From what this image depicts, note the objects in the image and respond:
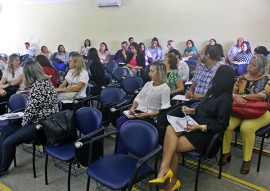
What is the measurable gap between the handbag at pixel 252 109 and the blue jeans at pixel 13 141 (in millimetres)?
2336

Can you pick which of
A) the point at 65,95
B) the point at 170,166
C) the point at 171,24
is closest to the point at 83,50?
the point at 171,24

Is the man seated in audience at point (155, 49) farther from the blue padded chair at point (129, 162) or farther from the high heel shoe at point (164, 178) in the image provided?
the high heel shoe at point (164, 178)

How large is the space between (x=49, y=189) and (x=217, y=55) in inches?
102

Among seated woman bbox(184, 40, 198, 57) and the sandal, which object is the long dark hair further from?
seated woman bbox(184, 40, 198, 57)

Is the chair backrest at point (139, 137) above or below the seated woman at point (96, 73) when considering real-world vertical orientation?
below

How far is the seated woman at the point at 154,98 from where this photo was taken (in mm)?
3021

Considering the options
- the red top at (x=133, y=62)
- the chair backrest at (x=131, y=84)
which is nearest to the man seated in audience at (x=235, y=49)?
the red top at (x=133, y=62)

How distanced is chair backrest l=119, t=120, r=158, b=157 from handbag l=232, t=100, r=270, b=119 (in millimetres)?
1237

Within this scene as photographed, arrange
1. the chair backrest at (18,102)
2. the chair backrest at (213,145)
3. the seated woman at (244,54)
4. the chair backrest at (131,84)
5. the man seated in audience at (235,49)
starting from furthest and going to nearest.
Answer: the man seated in audience at (235,49) < the seated woman at (244,54) < the chair backrest at (131,84) < the chair backrest at (18,102) < the chair backrest at (213,145)

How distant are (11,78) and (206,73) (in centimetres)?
328

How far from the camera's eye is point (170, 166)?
248cm

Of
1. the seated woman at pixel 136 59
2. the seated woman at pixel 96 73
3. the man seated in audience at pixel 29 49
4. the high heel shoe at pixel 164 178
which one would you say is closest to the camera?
the high heel shoe at pixel 164 178

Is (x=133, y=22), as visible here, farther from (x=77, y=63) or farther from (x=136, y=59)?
(x=77, y=63)

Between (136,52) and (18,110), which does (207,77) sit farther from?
(136,52)
